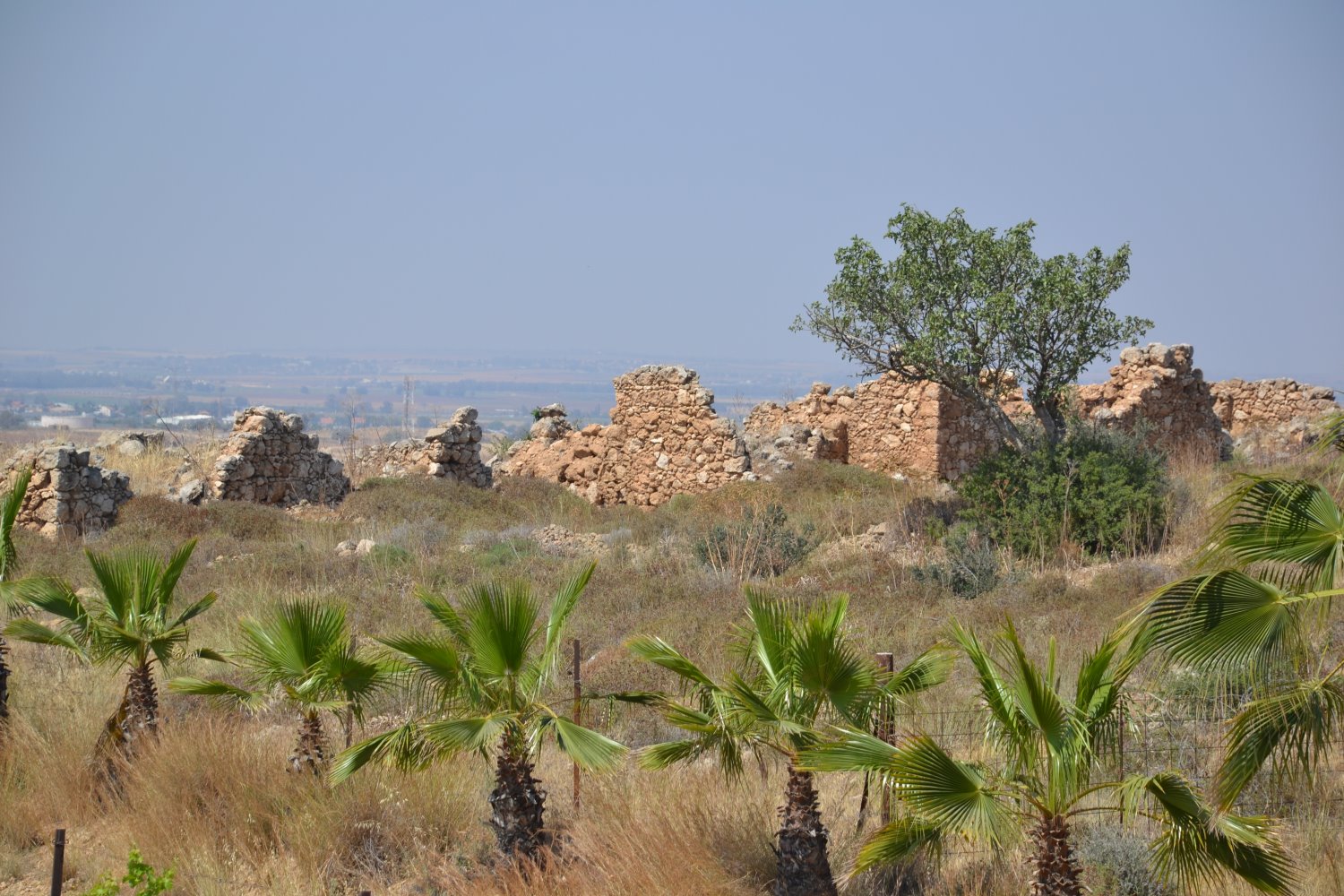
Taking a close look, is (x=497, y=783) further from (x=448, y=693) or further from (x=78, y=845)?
(x=78, y=845)

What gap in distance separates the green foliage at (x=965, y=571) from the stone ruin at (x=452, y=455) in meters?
10.5

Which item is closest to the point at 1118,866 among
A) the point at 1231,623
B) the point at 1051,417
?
the point at 1231,623

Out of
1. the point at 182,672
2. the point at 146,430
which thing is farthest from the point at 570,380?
the point at 182,672

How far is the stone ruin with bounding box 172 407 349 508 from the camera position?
18109 mm

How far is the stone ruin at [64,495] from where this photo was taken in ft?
50.3

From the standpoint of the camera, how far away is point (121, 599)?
714 cm

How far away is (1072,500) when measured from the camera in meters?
13.6

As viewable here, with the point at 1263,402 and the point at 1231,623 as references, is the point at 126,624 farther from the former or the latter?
the point at 1263,402

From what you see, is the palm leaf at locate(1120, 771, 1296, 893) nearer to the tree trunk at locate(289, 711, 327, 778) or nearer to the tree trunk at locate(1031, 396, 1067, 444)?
the tree trunk at locate(289, 711, 327, 778)

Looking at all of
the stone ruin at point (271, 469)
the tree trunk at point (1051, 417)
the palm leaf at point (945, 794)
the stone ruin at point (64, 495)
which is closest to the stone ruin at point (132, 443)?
the stone ruin at point (271, 469)

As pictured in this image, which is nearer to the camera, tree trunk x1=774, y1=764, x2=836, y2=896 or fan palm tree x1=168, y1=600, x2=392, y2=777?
tree trunk x1=774, y1=764, x2=836, y2=896

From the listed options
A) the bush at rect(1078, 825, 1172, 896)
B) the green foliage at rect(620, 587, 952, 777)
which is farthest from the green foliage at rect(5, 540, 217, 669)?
the bush at rect(1078, 825, 1172, 896)

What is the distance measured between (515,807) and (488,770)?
66.6 inches

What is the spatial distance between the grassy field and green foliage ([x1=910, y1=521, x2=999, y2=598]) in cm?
16
